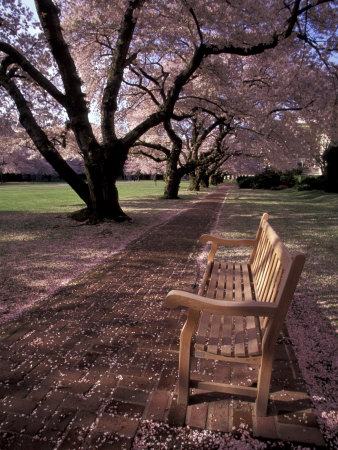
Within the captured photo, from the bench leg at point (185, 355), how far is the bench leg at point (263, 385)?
0.53m

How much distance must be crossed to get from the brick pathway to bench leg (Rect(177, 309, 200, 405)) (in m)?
0.12

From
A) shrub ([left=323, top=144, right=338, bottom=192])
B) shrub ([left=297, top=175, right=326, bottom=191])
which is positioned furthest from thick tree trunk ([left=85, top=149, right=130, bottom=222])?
shrub ([left=297, top=175, right=326, bottom=191])

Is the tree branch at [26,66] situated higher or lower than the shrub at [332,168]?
higher

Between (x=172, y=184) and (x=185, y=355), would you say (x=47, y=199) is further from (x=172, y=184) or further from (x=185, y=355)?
(x=185, y=355)

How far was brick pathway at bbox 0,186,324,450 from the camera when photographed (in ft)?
6.82

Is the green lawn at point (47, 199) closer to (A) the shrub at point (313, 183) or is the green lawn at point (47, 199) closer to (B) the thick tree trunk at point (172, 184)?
(B) the thick tree trunk at point (172, 184)

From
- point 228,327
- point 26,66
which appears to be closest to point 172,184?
point 26,66

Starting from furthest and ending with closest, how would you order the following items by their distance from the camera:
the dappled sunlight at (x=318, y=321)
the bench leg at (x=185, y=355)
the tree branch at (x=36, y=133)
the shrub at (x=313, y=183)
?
the shrub at (x=313, y=183), the tree branch at (x=36, y=133), the dappled sunlight at (x=318, y=321), the bench leg at (x=185, y=355)

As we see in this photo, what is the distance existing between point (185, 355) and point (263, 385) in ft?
2.00

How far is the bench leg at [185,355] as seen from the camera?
7.13ft

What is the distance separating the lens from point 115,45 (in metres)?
11.2

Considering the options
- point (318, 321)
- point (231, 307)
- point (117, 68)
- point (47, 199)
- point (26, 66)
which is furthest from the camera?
point (47, 199)

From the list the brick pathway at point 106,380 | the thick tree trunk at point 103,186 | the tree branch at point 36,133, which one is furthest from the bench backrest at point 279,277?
the tree branch at point 36,133

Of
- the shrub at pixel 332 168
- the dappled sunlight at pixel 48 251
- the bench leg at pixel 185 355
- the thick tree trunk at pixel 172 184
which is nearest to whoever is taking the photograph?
the bench leg at pixel 185 355
